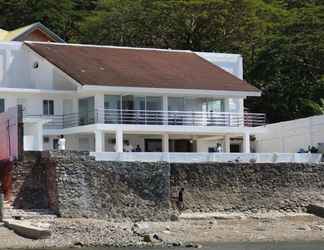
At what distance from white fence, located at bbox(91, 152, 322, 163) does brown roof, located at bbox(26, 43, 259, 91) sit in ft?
24.5

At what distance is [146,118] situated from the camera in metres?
54.5

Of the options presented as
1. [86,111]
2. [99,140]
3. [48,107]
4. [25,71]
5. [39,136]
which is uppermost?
[25,71]

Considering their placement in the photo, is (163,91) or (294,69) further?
(294,69)

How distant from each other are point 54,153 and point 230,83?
1941 centimetres

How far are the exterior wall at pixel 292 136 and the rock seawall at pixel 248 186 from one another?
7399mm

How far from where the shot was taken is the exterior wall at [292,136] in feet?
187

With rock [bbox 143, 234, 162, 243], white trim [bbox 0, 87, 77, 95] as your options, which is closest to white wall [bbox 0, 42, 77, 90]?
white trim [bbox 0, 87, 77, 95]

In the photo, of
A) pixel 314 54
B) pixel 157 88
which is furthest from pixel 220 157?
pixel 314 54

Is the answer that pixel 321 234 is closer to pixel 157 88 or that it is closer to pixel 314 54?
pixel 157 88

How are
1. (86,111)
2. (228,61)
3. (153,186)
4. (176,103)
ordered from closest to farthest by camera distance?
(153,186), (86,111), (176,103), (228,61)

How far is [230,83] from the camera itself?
193 ft

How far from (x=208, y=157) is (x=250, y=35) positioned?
1070 inches

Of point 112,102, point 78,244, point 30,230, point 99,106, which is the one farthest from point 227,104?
point 30,230

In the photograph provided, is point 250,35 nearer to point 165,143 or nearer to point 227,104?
point 227,104
